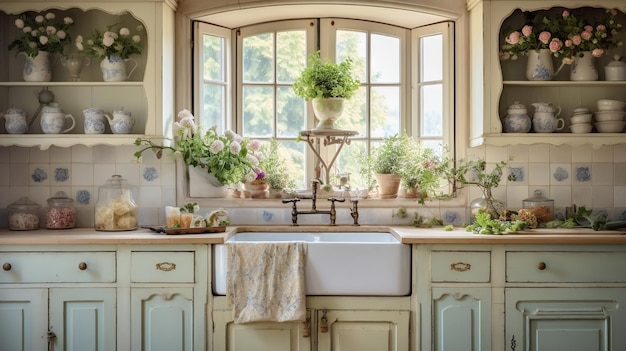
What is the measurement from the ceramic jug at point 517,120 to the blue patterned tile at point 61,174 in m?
2.43

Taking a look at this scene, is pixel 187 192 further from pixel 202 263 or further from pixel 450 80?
pixel 450 80

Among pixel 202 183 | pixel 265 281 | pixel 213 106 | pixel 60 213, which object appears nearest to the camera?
pixel 265 281

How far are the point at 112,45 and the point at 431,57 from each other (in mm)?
1815

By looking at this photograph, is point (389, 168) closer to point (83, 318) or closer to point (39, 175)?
Result: point (83, 318)

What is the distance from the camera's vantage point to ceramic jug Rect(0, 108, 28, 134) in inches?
130

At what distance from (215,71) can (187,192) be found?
2.48 feet

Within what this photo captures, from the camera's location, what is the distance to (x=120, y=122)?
3.29m

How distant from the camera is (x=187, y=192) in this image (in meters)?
3.55

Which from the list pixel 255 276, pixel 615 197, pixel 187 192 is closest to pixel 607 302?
pixel 615 197

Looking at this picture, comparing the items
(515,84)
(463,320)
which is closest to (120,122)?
(463,320)

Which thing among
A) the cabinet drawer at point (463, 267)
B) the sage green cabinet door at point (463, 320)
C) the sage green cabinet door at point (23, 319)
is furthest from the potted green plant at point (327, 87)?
the sage green cabinet door at point (23, 319)

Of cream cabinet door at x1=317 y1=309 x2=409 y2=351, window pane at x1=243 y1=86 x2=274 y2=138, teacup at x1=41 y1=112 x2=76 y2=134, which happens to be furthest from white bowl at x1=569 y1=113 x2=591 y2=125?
teacup at x1=41 y1=112 x2=76 y2=134

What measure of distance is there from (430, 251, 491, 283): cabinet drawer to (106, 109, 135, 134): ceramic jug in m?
1.72

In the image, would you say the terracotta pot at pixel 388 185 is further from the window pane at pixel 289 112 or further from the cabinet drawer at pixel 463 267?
the cabinet drawer at pixel 463 267
